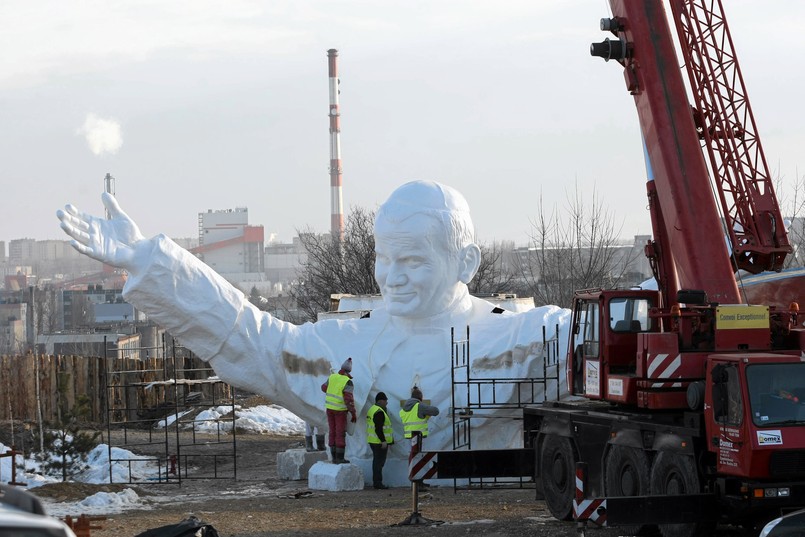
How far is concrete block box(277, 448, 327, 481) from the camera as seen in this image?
20.9 meters

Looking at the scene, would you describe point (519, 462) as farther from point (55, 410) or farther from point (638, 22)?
point (55, 410)

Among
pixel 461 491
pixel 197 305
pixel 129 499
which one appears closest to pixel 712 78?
pixel 461 491

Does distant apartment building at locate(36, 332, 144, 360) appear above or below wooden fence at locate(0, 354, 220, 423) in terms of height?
above

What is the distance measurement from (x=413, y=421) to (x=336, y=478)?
4.58 ft

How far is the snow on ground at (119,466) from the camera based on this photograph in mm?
16703

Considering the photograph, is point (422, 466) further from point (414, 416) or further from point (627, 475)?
point (414, 416)

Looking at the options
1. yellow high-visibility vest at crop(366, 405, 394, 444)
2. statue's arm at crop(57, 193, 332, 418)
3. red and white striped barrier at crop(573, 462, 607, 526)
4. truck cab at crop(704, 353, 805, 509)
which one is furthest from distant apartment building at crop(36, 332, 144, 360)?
truck cab at crop(704, 353, 805, 509)

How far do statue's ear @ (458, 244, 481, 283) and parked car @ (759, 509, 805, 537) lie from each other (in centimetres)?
1078

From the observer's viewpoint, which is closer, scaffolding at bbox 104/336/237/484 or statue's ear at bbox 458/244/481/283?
statue's ear at bbox 458/244/481/283

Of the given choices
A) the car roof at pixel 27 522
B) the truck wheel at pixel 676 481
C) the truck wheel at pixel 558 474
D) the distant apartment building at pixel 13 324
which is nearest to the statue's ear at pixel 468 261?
the truck wheel at pixel 558 474

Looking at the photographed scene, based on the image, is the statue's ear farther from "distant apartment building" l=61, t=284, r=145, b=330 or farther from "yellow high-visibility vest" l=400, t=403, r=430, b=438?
"distant apartment building" l=61, t=284, r=145, b=330

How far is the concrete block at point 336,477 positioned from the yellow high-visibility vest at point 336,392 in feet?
2.84

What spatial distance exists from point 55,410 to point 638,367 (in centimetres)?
2463

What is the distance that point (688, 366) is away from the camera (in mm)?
12562
